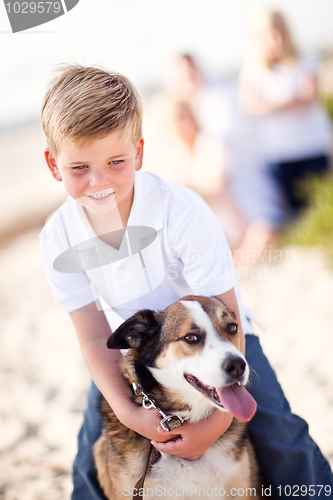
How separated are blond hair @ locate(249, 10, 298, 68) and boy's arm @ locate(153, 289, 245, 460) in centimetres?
352

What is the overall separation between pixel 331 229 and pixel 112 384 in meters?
3.12

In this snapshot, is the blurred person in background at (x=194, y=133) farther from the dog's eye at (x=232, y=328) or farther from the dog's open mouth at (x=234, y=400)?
the dog's open mouth at (x=234, y=400)

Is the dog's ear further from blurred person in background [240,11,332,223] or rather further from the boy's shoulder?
blurred person in background [240,11,332,223]

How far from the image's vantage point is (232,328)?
137 centimetres

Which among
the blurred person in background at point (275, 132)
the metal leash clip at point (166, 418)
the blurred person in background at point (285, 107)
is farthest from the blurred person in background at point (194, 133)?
the metal leash clip at point (166, 418)

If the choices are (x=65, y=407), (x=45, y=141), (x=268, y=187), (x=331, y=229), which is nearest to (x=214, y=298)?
(x=45, y=141)

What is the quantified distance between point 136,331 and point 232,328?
0.32m

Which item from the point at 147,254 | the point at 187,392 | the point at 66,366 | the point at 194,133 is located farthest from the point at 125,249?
the point at 194,133

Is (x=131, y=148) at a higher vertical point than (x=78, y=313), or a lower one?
higher

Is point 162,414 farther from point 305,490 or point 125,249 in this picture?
point 305,490

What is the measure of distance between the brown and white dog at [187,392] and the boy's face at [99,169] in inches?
16.9

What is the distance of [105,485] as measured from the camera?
169 cm

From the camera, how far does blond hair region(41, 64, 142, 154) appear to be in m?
1.30

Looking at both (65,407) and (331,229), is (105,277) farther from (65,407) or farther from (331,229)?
(331,229)
